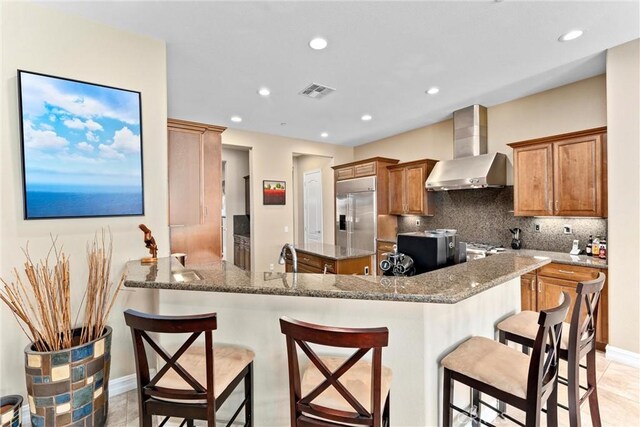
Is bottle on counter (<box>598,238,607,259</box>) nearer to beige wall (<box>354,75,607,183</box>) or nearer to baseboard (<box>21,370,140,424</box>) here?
beige wall (<box>354,75,607,183</box>)

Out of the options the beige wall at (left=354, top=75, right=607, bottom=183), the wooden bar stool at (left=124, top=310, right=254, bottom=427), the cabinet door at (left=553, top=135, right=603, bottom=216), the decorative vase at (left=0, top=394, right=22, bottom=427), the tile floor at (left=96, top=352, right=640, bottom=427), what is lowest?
the tile floor at (left=96, top=352, right=640, bottom=427)

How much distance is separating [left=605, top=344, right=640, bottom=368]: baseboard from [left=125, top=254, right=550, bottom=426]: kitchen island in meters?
1.87

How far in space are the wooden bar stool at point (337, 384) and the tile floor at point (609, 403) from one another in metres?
1.42

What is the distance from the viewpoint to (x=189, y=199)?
282 cm

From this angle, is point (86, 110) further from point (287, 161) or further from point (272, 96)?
point (287, 161)

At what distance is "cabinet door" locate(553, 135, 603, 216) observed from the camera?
3.02 metres

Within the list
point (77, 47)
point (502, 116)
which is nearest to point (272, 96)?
point (77, 47)

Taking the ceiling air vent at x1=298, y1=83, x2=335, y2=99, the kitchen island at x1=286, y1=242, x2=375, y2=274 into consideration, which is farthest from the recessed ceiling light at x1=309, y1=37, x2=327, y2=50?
the kitchen island at x1=286, y1=242, x2=375, y2=274

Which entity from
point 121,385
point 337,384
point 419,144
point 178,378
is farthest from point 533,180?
point 121,385

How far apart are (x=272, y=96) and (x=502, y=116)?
325 centimetres

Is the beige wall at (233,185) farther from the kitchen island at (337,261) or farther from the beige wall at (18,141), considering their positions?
the beige wall at (18,141)

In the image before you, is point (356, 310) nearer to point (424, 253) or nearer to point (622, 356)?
point (424, 253)

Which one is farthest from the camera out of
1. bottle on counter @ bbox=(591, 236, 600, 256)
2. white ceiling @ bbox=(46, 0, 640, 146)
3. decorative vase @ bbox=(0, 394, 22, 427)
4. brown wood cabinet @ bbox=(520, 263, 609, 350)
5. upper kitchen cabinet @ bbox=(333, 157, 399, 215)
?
upper kitchen cabinet @ bbox=(333, 157, 399, 215)

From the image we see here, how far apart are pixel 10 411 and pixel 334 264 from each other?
8.68ft
